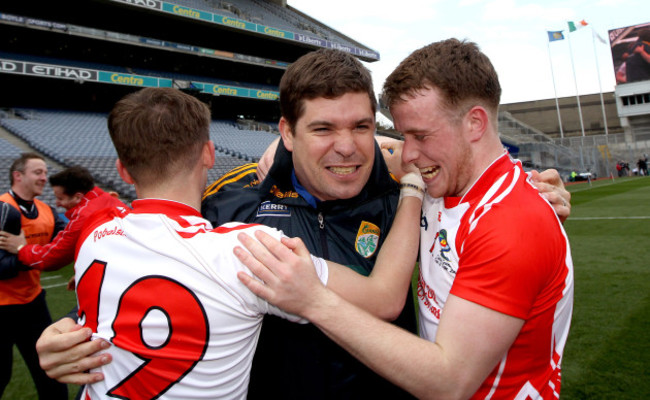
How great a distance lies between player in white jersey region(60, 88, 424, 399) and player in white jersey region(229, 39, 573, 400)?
12 cm

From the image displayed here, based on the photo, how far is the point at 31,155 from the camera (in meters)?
4.33

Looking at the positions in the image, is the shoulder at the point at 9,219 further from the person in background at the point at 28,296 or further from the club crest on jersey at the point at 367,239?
the club crest on jersey at the point at 367,239

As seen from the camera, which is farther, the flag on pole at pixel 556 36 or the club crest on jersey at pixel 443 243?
the flag on pole at pixel 556 36

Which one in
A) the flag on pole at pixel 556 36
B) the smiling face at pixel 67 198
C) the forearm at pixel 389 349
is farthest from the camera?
the flag on pole at pixel 556 36

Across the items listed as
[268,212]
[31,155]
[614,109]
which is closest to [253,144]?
[31,155]

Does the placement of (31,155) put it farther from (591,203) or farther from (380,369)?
(591,203)

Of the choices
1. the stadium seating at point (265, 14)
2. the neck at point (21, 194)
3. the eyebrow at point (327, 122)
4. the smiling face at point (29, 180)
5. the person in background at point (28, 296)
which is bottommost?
the person in background at point (28, 296)

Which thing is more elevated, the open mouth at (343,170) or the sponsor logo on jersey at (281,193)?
the open mouth at (343,170)

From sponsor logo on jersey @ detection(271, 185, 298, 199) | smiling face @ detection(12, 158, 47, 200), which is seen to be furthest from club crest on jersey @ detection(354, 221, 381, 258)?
smiling face @ detection(12, 158, 47, 200)

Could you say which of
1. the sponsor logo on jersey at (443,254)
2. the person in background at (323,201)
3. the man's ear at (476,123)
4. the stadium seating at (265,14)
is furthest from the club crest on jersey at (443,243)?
the stadium seating at (265,14)

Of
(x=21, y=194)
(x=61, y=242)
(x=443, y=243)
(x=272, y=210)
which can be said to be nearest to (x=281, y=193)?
(x=272, y=210)

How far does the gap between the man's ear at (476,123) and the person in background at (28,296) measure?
355cm

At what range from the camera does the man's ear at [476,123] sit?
171cm

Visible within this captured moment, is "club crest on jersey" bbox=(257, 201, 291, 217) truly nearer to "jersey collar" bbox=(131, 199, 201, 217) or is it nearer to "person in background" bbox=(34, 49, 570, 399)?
"person in background" bbox=(34, 49, 570, 399)
